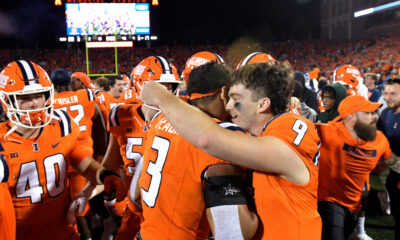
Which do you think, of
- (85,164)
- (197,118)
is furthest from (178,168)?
(85,164)

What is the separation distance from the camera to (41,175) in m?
2.32

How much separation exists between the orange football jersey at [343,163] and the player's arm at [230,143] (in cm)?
190

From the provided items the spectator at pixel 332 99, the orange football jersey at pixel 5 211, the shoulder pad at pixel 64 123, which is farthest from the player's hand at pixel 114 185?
the spectator at pixel 332 99

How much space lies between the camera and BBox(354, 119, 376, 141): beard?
10.5ft

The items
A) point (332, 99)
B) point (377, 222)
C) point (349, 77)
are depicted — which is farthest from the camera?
point (349, 77)

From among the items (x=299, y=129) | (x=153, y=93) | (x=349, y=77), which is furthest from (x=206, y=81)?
(x=349, y=77)

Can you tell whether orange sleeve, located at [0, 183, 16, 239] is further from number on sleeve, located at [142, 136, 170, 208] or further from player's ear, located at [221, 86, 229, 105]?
player's ear, located at [221, 86, 229, 105]

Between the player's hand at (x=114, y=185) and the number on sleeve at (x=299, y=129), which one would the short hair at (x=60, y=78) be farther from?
the number on sleeve at (x=299, y=129)

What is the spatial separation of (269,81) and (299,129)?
0.91 feet

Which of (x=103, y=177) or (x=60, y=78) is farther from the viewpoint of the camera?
(x=60, y=78)

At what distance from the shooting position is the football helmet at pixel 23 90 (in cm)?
230

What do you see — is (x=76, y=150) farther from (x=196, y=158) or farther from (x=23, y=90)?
(x=196, y=158)

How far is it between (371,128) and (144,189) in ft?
7.74

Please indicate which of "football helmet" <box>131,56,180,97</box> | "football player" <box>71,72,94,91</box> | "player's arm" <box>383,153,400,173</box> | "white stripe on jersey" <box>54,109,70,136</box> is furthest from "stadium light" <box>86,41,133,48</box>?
"player's arm" <box>383,153,400,173</box>
